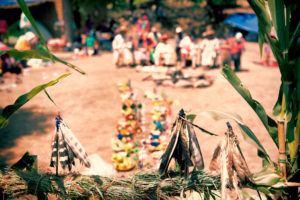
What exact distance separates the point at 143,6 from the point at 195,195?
20.6m

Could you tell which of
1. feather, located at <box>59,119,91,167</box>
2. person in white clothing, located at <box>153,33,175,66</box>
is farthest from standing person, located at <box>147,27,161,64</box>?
feather, located at <box>59,119,91,167</box>

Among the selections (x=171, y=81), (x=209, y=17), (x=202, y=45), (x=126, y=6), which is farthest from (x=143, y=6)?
(x=171, y=81)

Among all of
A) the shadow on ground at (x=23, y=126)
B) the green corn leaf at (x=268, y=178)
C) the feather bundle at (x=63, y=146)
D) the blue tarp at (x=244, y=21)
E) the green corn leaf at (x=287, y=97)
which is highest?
the blue tarp at (x=244, y=21)

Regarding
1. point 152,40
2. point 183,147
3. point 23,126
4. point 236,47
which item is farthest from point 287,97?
point 152,40

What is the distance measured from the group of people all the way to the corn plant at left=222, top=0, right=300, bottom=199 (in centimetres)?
813

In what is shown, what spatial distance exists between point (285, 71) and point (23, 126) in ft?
18.6

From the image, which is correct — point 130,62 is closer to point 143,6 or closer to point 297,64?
point 297,64

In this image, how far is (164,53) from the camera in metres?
10.6

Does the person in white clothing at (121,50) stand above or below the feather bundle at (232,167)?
above

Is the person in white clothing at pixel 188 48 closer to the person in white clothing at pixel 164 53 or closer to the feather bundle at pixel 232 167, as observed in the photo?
the person in white clothing at pixel 164 53

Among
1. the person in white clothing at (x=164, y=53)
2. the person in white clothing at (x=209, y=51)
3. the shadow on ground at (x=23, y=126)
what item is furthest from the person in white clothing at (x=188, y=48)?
the shadow on ground at (x=23, y=126)

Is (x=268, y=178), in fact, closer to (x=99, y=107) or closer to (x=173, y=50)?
(x=99, y=107)

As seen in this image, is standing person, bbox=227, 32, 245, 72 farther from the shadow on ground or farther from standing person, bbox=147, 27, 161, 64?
the shadow on ground

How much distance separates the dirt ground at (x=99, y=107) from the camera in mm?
5520
